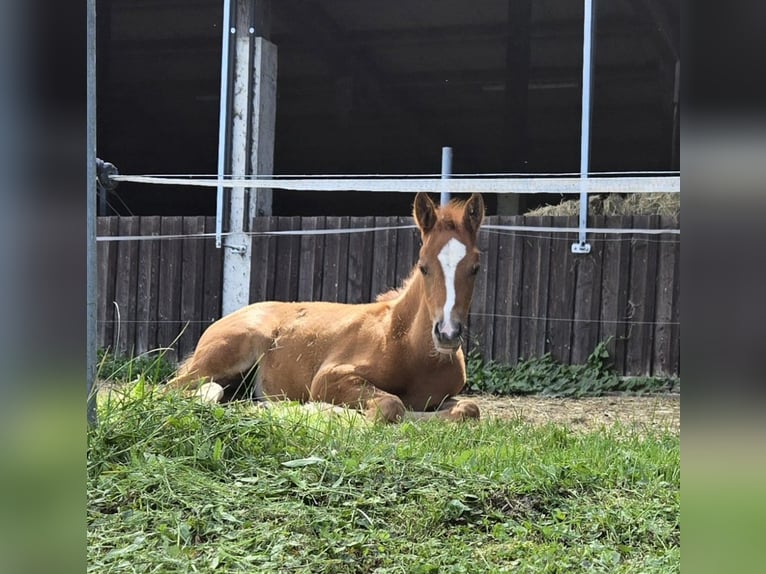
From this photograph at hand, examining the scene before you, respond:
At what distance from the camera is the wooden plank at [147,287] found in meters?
6.37

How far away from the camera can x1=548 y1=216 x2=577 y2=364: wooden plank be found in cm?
645

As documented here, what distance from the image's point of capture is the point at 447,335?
473cm

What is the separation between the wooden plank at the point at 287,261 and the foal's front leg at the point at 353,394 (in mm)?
1148

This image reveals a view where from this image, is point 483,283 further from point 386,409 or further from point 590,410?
point 386,409

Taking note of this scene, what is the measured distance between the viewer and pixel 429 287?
16.3 ft

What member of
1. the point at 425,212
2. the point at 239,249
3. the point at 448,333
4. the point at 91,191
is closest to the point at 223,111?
the point at 239,249

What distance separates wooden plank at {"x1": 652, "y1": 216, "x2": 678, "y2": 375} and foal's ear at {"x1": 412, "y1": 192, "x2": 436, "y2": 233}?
2.25m

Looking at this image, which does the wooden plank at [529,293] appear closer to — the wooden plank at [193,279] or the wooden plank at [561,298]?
the wooden plank at [561,298]

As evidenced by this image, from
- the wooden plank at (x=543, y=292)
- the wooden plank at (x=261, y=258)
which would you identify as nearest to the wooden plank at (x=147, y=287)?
the wooden plank at (x=261, y=258)

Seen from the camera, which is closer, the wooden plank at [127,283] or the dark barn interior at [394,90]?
the wooden plank at [127,283]

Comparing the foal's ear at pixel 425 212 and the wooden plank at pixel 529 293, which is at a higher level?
the foal's ear at pixel 425 212

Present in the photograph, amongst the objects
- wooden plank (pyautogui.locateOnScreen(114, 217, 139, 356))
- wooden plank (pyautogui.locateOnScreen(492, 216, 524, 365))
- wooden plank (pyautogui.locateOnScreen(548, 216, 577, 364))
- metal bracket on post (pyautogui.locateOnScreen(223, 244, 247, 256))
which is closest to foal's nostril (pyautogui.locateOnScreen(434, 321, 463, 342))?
wooden plank (pyautogui.locateOnScreen(492, 216, 524, 365))
